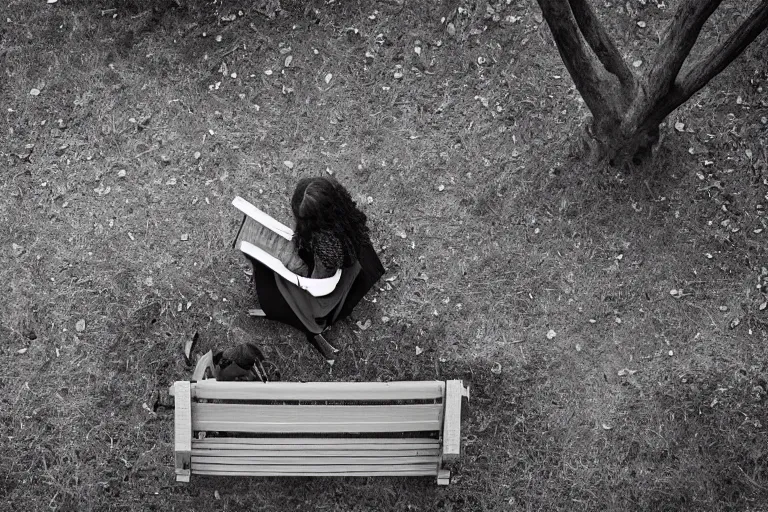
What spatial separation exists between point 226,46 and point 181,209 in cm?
142

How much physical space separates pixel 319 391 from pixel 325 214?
1.06 m

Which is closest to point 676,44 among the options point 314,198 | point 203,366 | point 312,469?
point 314,198

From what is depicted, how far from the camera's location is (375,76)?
6137mm

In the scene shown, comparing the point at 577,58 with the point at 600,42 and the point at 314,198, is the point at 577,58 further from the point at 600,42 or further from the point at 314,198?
the point at 314,198

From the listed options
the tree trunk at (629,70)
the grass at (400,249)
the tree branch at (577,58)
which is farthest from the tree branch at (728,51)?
the grass at (400,249)

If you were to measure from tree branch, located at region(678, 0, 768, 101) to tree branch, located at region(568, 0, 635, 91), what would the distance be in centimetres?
36

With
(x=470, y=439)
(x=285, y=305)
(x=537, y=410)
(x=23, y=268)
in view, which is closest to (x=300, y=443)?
(x=285, y=305)

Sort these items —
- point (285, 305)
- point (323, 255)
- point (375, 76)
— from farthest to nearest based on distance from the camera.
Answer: point (375, 76) < point (285, 305) < point (323, 255)

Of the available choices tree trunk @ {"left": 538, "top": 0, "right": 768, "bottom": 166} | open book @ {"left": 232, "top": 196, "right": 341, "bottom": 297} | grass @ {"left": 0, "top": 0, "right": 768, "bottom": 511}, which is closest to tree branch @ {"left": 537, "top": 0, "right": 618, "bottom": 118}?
tree trunk @ {"left": 538, "top": 0, "right": 768, "bottom": 166}

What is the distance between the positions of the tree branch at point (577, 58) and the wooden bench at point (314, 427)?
88.0 inches

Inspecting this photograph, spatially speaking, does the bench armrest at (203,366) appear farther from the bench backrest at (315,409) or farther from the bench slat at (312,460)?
the bench slat at (312,460)

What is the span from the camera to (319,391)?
458 centimetres

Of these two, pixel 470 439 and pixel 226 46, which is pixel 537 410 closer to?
pixel 470 439

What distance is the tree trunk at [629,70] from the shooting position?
467 cm
